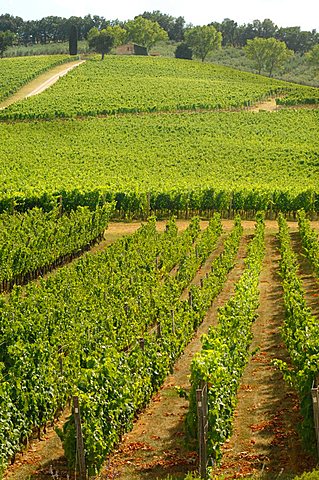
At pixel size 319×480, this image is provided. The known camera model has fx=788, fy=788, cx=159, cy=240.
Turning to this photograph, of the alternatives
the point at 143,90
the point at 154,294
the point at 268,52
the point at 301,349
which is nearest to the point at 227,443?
the point at 301,349

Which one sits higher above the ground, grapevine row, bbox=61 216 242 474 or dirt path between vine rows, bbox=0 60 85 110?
dirt path between vine rows, bbox=0 60 85 110

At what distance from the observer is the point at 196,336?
2281 cm

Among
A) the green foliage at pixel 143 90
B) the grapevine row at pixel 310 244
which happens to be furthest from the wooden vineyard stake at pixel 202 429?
the green foliage at pixel 143 90

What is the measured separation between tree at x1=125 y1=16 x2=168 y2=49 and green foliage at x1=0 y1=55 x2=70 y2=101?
86.9 feet

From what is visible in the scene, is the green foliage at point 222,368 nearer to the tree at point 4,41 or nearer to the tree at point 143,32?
the tree at point 4,41

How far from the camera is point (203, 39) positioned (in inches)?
5733

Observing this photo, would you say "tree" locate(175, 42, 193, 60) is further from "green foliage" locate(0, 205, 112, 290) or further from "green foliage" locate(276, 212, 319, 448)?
"green foliage" locate(276, 212, 319, 448)

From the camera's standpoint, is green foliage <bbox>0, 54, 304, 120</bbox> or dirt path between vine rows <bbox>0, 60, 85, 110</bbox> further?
dirt path between vine rows <bbox>0, 60, 85, 110</bbox>

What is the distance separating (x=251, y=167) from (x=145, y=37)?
98.6m

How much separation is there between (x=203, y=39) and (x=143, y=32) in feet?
46.4

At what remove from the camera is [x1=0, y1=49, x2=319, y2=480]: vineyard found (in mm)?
14367

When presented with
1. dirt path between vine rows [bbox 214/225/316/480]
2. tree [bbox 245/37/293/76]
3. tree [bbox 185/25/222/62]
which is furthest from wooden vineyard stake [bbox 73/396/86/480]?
tree [bbox 185/25/222/62]

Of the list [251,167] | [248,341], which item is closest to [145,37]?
[251,167]

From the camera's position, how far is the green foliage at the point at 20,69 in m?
101
